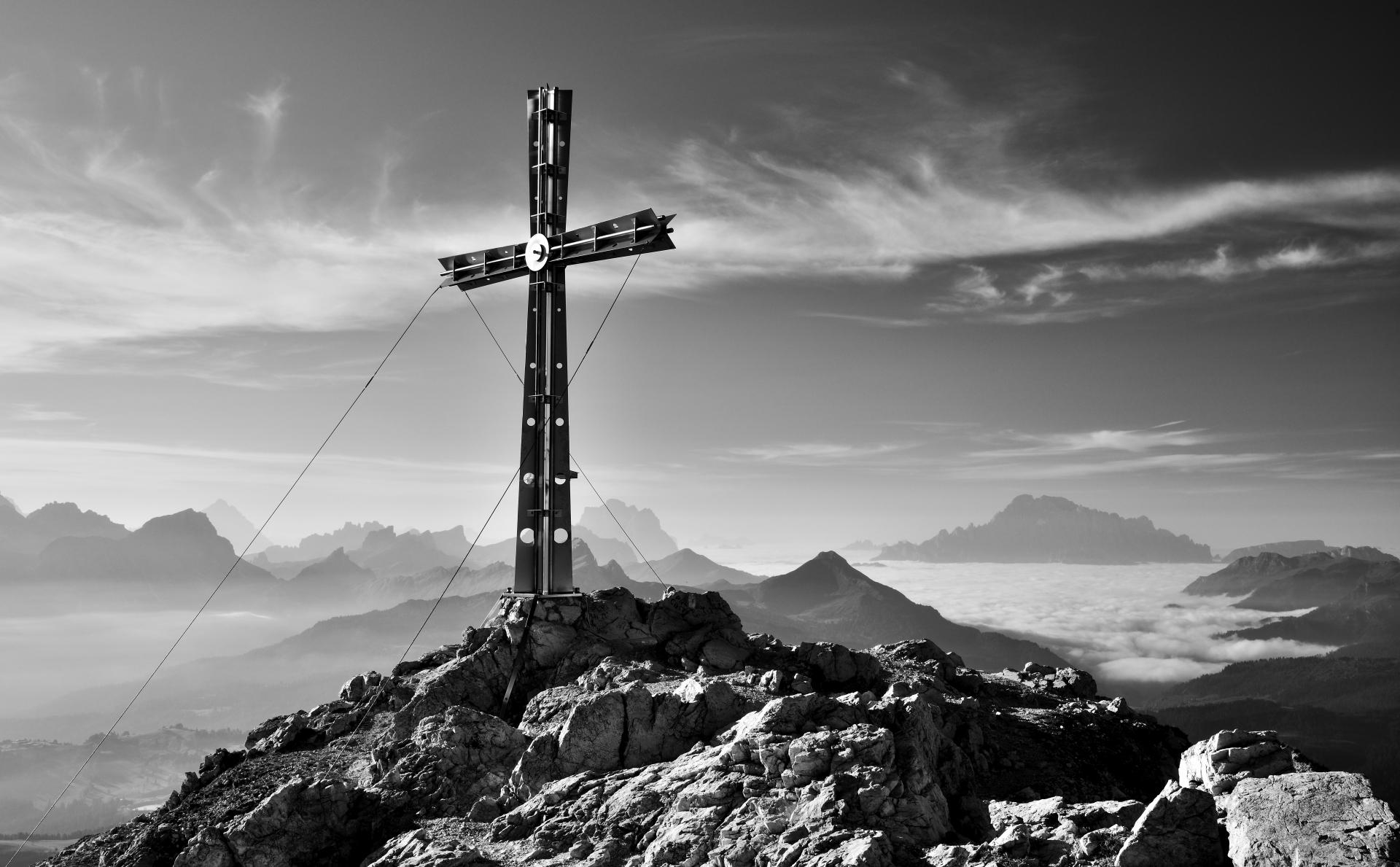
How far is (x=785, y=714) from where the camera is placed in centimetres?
1912

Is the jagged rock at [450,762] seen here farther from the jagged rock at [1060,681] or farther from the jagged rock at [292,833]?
the jagged rock at [1060,681]

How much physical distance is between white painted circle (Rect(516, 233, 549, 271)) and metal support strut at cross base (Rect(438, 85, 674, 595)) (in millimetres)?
28

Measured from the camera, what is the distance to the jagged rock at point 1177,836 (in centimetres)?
1309

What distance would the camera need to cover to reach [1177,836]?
13.4m

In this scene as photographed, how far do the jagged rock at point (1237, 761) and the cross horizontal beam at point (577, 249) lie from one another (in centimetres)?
2184

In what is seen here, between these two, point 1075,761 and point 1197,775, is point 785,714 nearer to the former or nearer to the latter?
point 1197,775

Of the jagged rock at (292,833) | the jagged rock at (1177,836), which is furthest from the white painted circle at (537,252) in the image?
the jagged rock at (1177,836)

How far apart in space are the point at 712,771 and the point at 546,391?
1804 cm

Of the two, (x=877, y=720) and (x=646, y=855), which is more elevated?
(x=877, y=720)

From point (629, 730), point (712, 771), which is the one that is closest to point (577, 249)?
point (629, 730)

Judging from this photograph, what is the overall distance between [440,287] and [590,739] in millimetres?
20872

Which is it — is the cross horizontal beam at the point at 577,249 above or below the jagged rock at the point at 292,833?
above

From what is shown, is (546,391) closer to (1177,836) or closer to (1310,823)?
(1177,836)

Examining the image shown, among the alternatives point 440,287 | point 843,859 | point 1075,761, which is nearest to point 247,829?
point 843,859
